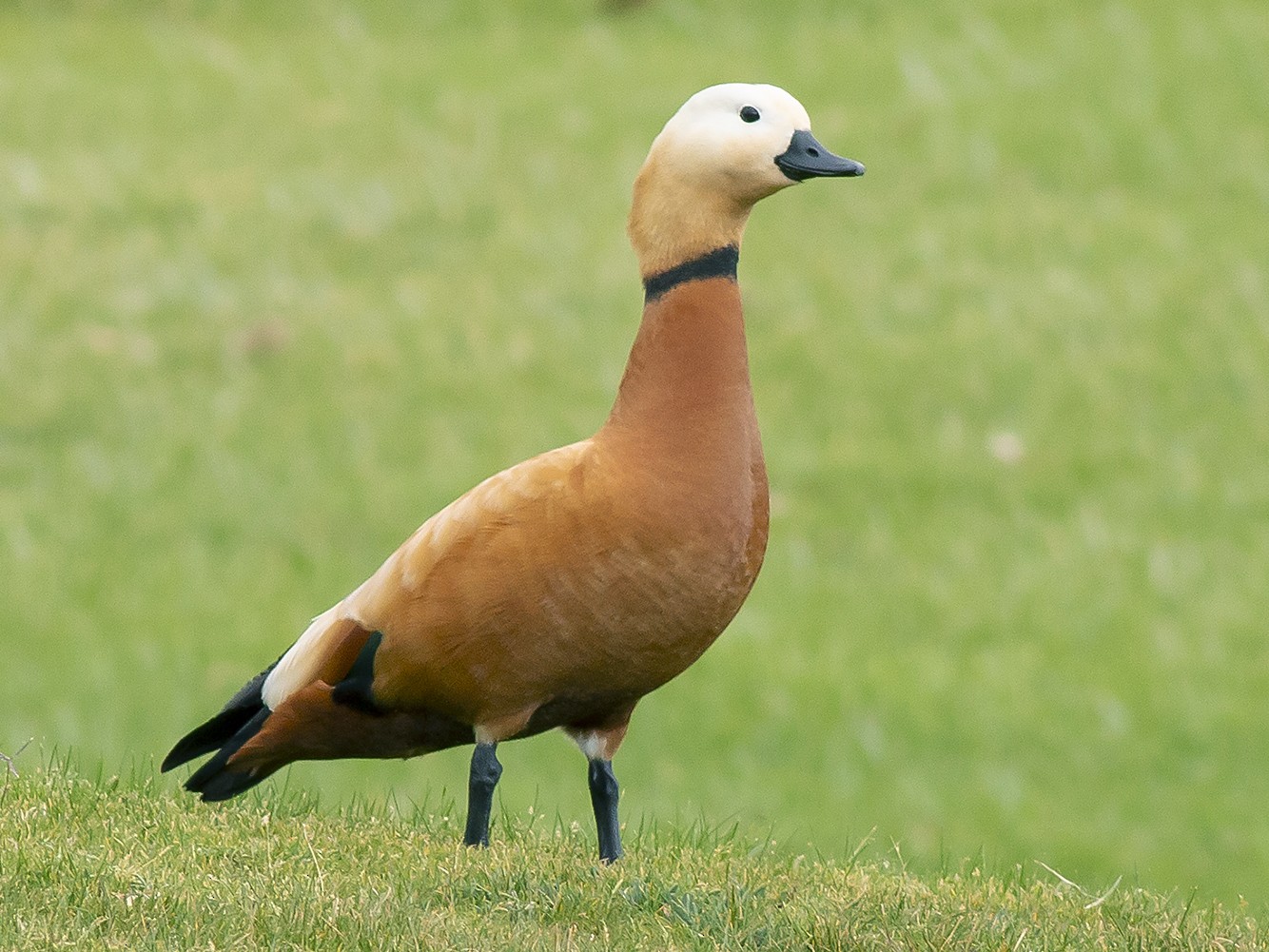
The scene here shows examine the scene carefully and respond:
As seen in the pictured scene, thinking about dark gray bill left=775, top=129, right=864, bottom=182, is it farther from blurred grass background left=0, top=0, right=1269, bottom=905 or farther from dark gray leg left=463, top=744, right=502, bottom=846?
blurred grass background left=0, top=0, right=1269, bottom=905

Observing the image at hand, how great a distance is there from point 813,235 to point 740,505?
11.6 m

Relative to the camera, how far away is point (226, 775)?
19.4 ft

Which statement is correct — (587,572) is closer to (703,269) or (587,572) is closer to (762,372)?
(703,269)

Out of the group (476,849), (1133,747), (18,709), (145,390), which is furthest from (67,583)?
(476,849)

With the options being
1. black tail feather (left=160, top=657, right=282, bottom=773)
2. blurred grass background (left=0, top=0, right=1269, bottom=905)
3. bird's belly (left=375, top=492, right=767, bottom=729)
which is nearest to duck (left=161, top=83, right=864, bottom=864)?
bird's belly (left=375, top=492, right=767, bottom=729)

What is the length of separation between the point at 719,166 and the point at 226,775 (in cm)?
221

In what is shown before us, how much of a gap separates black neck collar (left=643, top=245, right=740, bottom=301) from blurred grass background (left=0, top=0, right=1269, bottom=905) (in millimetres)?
3502

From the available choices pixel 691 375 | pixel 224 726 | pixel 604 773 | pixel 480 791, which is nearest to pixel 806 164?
pixel 691 375

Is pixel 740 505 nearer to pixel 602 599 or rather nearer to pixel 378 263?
pixel 602 599

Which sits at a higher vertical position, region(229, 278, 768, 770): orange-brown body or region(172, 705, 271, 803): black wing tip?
region(229, 278, 768, 770): orange-brown body

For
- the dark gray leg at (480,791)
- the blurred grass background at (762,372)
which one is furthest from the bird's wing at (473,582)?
the blurred grass background at (762,372)

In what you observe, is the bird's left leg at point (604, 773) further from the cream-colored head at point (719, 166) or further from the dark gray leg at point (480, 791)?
the cream-colored head at point (719, 166)

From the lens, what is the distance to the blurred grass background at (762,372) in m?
11.4

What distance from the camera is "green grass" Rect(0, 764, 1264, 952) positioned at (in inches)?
190
